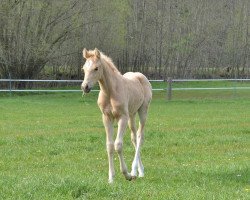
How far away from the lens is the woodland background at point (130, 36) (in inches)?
1394

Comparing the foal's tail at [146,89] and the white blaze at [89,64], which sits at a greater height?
the white blaze at [89,64]

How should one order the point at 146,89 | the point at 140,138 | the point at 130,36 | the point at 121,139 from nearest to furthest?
the point at 121,139, the point at 140,138, the point at 146,89, the point at 130,36

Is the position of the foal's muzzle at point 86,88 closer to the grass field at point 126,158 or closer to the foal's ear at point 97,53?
the foal's ear at point 97,53

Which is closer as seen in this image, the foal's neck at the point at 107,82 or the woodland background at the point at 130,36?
the foal's neck at the point at 107,82

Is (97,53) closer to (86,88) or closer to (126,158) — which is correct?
(86,88)

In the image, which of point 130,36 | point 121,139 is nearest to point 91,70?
point 121,139

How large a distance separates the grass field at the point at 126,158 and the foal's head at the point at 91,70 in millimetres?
1369

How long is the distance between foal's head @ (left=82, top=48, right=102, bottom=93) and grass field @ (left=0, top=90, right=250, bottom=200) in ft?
4.49

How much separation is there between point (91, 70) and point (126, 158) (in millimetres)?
3360

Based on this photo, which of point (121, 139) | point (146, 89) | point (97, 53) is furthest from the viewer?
point (146, 89)

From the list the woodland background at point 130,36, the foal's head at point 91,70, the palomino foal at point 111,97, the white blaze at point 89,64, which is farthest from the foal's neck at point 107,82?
the woodland background at point 130,36

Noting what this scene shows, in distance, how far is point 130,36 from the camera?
45.6 meters

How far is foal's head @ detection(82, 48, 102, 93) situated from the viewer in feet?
25.3

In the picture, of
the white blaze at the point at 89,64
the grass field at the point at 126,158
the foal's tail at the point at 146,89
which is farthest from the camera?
the foal's tail at the point at 146,89
